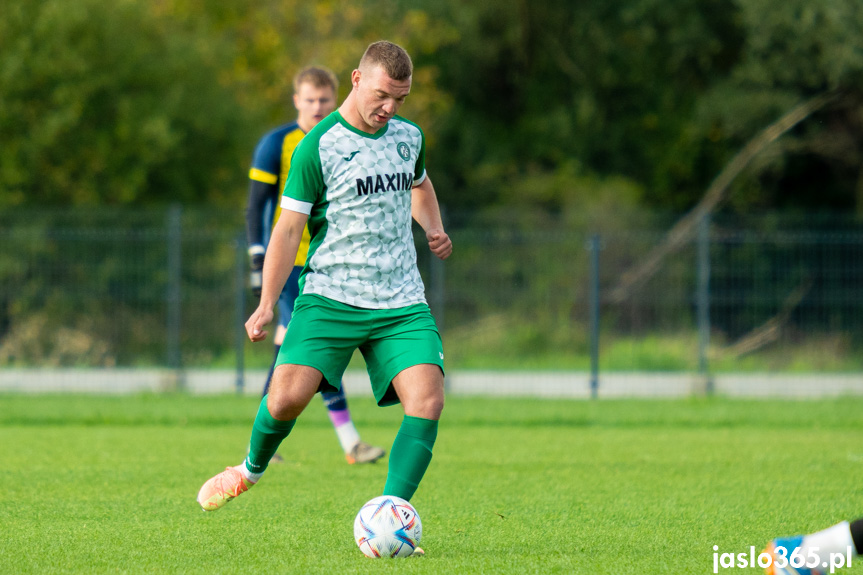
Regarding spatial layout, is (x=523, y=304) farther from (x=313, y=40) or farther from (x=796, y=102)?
(x=313, y=40)

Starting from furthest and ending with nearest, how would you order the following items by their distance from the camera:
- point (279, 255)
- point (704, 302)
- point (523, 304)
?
point (523, 304) → point (704, 302) → point (279, 255)

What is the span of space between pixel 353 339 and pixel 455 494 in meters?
1.92

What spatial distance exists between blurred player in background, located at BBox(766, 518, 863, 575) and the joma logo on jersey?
210 centimetres

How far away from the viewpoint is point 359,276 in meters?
4.76

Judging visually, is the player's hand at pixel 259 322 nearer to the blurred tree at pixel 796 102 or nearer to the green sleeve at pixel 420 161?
the green sleeve at pixel 420 161

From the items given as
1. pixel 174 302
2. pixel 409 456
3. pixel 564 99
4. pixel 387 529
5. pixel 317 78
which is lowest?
pixel 174 302

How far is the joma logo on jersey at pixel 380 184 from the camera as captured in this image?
471 centimetres

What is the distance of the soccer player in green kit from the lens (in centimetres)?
469

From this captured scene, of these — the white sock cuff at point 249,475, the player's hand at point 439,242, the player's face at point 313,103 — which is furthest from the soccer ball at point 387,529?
the player's face at point 313,103

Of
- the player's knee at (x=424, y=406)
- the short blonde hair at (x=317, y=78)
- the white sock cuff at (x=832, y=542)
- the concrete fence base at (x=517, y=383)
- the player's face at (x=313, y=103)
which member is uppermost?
the short blonde hair at (x=317, y=78)

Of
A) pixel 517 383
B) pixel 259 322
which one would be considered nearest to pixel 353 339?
pixel 259 322

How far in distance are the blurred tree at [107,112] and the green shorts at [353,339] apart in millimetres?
18987

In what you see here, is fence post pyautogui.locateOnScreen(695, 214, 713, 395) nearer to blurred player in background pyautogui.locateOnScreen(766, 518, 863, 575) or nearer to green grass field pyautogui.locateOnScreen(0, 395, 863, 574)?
green grass field pyautogui.locateOnScreen(0, 395, 863, 574)

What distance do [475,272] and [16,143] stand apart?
10956mm
